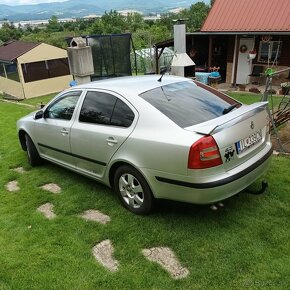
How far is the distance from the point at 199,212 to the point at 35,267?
6.09ft

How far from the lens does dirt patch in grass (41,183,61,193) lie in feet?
15.9

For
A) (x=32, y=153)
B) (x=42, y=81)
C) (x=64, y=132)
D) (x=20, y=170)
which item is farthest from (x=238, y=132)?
(x=42, y=81)

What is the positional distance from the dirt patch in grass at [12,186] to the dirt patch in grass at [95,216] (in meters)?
1.47

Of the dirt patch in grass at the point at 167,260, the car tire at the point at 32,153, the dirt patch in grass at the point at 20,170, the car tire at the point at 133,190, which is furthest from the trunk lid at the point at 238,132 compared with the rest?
the dirt patch in grass at the point at 20,170

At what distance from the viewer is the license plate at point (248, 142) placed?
134 inches

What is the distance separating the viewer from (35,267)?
3.22 m

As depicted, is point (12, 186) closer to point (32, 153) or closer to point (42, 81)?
point (32, 153)

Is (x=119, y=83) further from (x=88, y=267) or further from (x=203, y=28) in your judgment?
(x=203, y=28)

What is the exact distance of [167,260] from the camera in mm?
3172

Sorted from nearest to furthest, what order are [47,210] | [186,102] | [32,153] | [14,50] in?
[186,102], [47,210], [32,153], [14,50]

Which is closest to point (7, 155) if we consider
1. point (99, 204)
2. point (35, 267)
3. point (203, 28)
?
point (99, 204)

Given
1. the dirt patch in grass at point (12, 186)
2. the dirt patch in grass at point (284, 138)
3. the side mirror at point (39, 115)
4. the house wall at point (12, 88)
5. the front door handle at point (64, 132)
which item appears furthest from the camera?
the house wall at point (12, 88)

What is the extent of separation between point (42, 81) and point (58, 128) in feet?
59.8

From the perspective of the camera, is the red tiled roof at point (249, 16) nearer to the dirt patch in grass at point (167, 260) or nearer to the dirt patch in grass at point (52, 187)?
the dirt patch in grass at point (52, 187)
